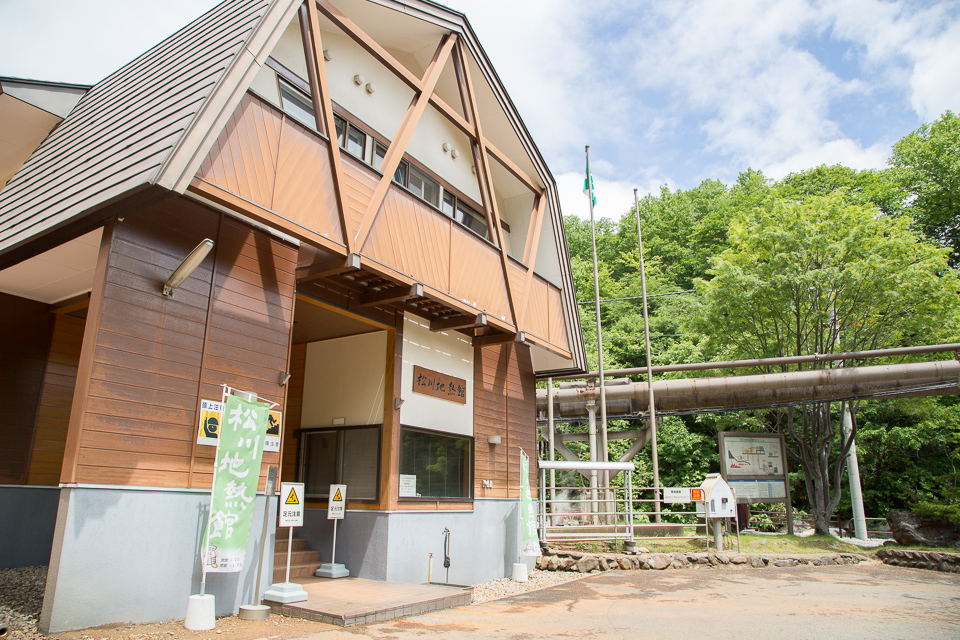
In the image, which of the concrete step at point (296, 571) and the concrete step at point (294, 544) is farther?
the concrete step at point (294, 544)

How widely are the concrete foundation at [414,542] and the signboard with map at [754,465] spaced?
26.5 feet

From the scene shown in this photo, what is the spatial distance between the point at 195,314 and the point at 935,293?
18610 mm

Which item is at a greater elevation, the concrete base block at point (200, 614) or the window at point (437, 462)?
the window at point (437, 462)

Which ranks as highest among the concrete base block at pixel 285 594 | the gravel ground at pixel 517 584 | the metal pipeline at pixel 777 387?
the metal pipeline at pixel 777 387

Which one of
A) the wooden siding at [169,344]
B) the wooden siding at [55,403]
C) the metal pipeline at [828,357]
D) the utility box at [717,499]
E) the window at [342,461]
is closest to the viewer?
the wooden siding at [169,344]

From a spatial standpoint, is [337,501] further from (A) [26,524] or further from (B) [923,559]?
(B) [923,559]

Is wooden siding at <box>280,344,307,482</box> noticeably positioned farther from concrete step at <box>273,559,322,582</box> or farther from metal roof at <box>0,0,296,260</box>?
metal roof at <box>0,0,296,260</box>

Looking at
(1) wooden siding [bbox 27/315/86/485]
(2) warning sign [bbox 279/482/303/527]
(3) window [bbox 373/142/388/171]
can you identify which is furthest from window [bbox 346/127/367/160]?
(2) warning sign [bbox 279/482/303/527]

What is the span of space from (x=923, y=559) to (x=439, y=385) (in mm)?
11804

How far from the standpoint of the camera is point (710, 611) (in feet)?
26.3

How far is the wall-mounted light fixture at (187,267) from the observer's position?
5848 millimetres

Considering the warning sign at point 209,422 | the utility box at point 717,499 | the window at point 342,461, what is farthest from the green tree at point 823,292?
the warning sign at point 209,422

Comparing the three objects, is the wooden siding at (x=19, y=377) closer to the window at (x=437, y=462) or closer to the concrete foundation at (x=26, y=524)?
the concrete foundation at (x=26, y=524)

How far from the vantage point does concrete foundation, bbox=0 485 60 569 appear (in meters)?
7.92
